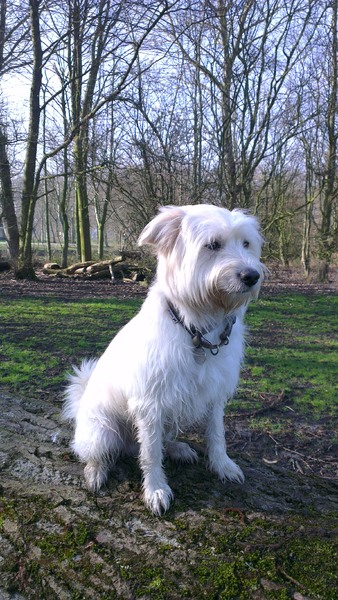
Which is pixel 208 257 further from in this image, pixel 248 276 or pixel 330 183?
pixel 330 183

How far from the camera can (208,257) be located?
2.50 metres

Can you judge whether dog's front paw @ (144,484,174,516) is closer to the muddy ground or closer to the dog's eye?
the muddy ground

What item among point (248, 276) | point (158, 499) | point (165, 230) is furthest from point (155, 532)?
point (165, 230)

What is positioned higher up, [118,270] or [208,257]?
[208,257]

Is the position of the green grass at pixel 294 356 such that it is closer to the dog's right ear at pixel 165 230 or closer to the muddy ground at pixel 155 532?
the muddy ground at pixel 155 532

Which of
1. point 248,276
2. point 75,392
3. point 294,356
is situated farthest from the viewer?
point 294,356

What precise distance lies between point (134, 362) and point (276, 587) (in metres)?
1.36

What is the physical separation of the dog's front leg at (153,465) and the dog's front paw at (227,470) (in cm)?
35

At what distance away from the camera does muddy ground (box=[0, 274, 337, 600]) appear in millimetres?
1821

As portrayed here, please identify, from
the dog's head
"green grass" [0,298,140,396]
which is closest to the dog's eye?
the dog's head

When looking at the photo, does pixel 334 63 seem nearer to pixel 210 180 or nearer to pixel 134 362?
pixel 210 180

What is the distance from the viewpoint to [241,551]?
77.5 inches

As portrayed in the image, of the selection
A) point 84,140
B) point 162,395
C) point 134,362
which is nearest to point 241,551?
point 162,395

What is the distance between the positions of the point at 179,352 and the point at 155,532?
36.6 inches
